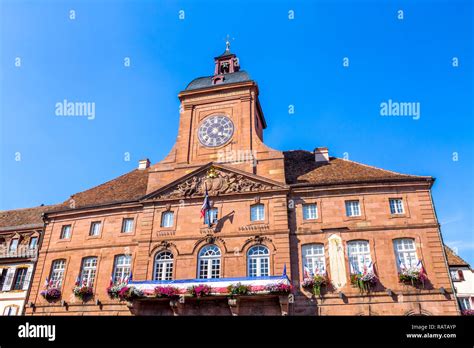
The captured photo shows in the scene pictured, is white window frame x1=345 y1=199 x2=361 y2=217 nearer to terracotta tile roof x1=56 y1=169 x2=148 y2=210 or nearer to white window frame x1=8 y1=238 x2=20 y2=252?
terracotta tile roof x1=56 y1=169 x2=148 y2=210

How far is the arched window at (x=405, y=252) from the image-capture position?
936 inches

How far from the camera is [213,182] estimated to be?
92.0 feet

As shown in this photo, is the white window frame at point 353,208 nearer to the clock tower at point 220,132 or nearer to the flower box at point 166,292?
the clock tower at point 220,132

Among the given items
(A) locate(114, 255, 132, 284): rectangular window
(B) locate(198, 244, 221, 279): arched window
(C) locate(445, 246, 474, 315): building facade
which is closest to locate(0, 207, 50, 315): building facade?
(A) locate(114, 255, 132, 284): rectangular window

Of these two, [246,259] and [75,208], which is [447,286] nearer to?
[246,259]

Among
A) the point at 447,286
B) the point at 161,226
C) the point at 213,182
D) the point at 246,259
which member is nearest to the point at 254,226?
the point at 246,259

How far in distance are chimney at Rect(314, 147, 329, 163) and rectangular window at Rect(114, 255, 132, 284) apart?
16.7 meters

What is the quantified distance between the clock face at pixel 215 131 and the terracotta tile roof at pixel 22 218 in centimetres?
1624

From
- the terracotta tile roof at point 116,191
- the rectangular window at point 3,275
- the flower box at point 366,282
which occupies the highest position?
the terracotta tile roof at point 116,191

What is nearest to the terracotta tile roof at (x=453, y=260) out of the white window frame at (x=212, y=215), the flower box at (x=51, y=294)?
the white window frame at (x=212, y=215)

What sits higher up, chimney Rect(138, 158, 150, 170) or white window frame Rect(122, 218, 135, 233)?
chimney Rect(138, 158, 150, 170)

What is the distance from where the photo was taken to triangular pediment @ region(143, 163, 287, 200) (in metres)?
27.1

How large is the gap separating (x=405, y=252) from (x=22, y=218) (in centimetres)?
3377
